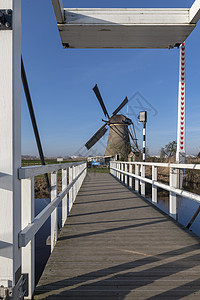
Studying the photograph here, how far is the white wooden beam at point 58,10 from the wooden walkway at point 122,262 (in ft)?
11.4

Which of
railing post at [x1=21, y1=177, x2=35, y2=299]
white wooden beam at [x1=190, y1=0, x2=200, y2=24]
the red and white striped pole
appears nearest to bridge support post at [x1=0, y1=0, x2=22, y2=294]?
railing post at [x1=21, y1=177, x2=35, y2=299]

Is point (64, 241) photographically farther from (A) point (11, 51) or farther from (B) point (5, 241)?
(A) point (11, 51)

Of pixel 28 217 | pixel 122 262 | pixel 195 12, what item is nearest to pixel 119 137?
pixel 195 12

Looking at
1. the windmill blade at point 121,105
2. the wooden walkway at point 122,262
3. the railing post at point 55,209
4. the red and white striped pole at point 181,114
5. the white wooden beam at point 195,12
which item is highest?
the windmill blade at point 121,105

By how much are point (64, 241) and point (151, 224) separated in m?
1.52

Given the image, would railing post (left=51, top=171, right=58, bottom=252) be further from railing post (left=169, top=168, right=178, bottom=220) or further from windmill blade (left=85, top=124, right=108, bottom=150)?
windmill blade (left=85, top=124, right=108, bottom=150)

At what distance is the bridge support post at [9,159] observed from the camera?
137cm

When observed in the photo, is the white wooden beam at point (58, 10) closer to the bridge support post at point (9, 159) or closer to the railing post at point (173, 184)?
the bridge support post at point (9, 159)

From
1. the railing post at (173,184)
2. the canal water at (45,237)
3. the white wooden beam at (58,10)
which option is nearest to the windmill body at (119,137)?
the canal water at (45,237)

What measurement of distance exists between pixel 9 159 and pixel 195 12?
372 cm

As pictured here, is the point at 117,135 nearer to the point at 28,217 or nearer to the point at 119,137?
the point at 119,137

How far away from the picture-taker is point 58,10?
3543 mm

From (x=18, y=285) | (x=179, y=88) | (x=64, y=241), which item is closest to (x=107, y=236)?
(x=64, y=241)

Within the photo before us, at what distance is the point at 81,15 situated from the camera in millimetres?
3832
